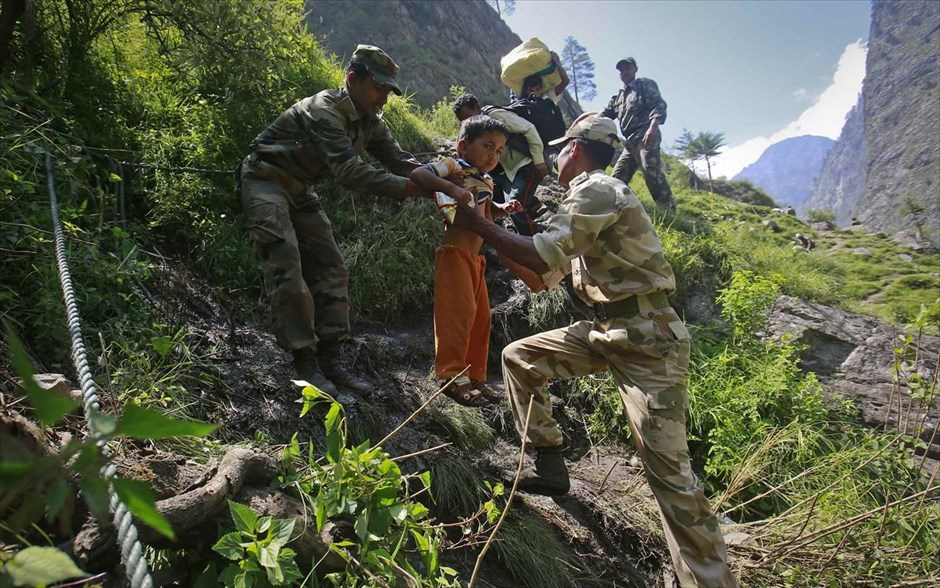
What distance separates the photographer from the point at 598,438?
13.4 feet

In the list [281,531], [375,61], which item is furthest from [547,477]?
[375,61]

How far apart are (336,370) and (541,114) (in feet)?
→ 12.2

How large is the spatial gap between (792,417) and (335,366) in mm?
3792

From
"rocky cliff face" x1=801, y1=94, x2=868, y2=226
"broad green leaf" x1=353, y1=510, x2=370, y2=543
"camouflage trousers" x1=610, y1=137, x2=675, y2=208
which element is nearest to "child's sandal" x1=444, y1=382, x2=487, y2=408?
"broad green leaf" x1=353, y1=510, x2=370, y2=543

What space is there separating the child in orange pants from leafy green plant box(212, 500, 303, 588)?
1581 millimetres

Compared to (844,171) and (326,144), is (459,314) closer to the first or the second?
(326,144)

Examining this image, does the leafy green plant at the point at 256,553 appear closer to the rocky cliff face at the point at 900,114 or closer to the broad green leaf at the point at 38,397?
the broad green leaf at the point at 38,397

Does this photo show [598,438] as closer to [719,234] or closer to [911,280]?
[719,234]

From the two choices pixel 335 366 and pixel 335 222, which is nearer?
pixel 335 366

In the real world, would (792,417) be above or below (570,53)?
below

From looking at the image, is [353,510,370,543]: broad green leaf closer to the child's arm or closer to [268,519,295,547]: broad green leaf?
[268,519,295,547]: broad green leaf

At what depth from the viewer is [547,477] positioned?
287 cm

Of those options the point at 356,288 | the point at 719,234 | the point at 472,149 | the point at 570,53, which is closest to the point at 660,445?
the point at 472,149

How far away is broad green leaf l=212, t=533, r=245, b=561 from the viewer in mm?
1256
